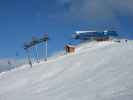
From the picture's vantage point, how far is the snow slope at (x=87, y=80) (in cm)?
2453

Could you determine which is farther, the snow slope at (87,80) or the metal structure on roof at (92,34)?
the metal structure on roof at (92,34)

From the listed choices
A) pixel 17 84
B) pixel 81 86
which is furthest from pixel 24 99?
pixel 17 84

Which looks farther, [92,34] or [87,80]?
[92,34]

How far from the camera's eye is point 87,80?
2980 cm

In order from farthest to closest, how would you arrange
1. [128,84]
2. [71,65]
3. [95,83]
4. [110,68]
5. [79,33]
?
[79,33] → [71,65] → [110,68] → [95,83] → [128,84]

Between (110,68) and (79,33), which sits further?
(79,33)

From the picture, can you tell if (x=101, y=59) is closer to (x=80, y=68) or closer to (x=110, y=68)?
(x=80, y=68)

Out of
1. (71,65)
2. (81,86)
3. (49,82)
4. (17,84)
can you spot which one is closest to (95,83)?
(81,86)

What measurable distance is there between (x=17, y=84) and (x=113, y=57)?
11469 millimetres

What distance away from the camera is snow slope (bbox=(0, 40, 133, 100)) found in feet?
80.5

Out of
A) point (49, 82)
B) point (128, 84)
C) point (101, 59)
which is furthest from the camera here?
point (101, 59)

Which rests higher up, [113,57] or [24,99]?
[113,57]

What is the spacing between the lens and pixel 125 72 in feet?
94.3

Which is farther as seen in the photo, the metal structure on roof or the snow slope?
the metal structure on roof
